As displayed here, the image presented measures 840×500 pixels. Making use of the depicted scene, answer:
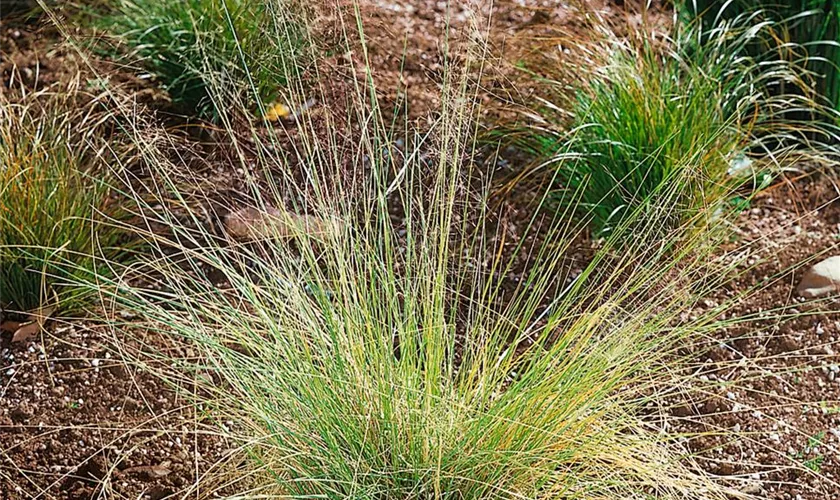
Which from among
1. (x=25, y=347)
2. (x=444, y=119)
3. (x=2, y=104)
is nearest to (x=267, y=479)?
(x=444, y=119)

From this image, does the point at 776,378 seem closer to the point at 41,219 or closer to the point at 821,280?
the point at 821,280

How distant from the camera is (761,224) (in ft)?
10.2

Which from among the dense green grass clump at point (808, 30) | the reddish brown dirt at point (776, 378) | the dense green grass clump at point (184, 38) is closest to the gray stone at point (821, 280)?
the reddish brown dirt at point (776, 378)

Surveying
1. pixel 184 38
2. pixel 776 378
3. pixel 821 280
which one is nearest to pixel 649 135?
pixel 821 280

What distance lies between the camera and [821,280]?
2828 millimetres

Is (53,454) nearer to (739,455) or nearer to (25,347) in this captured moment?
(25,347)

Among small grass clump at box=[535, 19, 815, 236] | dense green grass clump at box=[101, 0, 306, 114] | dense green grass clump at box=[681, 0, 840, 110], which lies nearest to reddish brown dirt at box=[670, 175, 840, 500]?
small grass clump at box=[535, 19, 815, 236]

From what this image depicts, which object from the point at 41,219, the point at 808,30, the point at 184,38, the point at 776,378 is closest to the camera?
the point at 776,378

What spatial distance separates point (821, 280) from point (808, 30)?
3.05 feet

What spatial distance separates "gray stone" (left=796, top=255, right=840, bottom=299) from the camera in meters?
2.81

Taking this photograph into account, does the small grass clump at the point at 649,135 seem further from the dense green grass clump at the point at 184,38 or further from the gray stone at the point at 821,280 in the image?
the dense green grass clump at the point at 184,38

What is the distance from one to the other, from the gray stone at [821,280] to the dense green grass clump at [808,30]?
0.68 meters

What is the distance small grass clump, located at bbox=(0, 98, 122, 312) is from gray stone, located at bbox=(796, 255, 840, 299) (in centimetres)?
192

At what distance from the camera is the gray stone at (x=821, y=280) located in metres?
2.81
